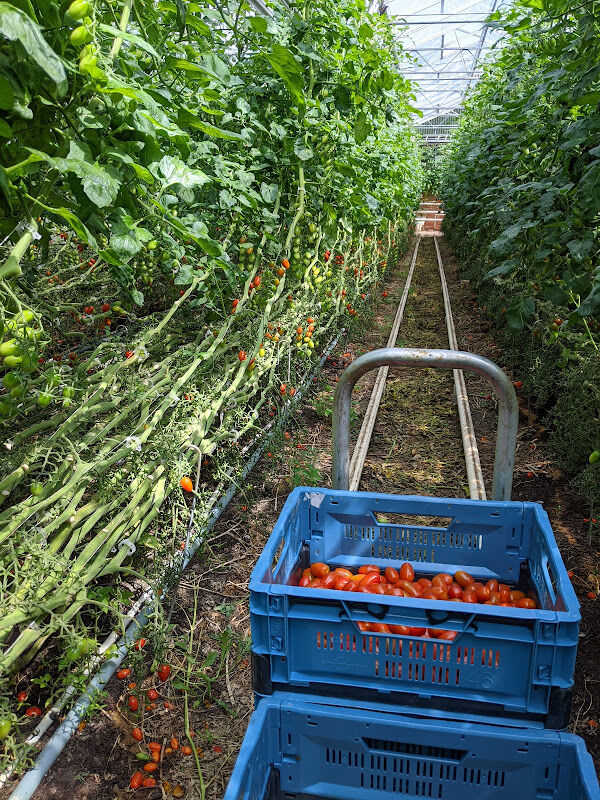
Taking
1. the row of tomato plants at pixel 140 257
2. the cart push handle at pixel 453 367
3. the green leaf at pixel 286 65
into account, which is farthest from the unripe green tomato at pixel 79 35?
the green leaf at pixel 286 65

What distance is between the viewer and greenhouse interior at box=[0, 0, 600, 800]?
4.34 feet

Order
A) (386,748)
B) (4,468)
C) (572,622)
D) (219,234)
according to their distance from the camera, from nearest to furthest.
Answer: (572,622)
(386,748)
(4,468)
(219,234)

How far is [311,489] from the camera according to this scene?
1.92m

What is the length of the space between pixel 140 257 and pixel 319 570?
1.63m

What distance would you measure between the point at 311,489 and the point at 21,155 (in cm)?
Result: 118

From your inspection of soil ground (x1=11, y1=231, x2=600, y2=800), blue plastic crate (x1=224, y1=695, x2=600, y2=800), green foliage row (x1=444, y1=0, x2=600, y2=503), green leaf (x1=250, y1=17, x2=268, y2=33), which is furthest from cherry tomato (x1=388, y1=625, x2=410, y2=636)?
green leaf (x1=250, y1=17, x2=268, y2=33)

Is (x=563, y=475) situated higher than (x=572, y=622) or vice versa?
(x=572, y=622)

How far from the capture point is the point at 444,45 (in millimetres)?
17906

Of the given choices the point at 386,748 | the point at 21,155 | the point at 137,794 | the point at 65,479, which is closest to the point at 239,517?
the point at 65,479

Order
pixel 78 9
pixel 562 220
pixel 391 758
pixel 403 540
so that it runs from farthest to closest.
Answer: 1. pixel 562 220
2. pixel 403 540
3. pixel 391 758
4. pixel 78 9

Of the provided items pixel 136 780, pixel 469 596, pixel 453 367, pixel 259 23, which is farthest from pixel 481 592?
pixel 259 23

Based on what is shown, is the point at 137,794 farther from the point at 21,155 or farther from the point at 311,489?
the point at 21,155

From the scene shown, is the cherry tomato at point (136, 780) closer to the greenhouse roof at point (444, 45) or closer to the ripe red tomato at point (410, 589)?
the ripe red tomato at point (410, 589)

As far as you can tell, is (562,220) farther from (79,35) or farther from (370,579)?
(79,35)
